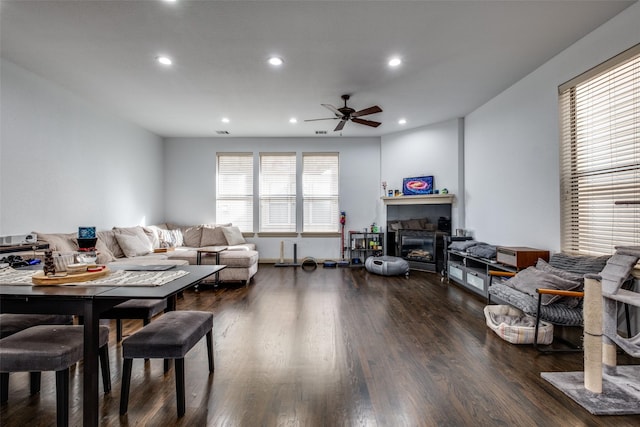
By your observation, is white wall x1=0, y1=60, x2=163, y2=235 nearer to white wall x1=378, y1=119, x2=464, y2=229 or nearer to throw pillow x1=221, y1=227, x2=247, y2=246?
throw pillow x1=221, y1=227, x2=247, y2=246

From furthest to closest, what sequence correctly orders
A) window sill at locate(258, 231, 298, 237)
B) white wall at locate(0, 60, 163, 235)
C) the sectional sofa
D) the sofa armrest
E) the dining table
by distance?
1. window sill at locate(258, 231, 298, 237)
2. the sectional sofa
3. white wall at locate(0, 60, 163, 235)
4. the sofa armrest
5. the dining table

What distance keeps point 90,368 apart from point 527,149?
5.04 metres

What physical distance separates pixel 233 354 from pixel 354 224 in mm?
4899

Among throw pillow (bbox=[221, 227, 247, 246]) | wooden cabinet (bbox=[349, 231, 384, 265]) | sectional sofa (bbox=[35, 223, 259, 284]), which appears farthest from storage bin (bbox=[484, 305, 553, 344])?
throw pillow (bbox=[221, 227, 247, 246])

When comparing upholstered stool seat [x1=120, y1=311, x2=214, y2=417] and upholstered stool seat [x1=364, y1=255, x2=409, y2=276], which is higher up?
upholstered stool seat [x1=120, y1=311, x2=214, y2=417]

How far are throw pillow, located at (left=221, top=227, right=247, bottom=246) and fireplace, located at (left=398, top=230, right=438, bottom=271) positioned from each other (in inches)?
142

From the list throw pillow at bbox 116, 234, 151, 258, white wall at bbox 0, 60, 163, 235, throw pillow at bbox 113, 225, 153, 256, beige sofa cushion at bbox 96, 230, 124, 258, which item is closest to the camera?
white wall at bbox 0, 60, 163, 235

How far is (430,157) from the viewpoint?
617 centimetres

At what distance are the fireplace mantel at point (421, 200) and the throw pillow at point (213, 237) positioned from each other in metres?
3.73

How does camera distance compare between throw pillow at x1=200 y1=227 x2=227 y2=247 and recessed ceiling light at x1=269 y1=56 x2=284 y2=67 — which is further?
throw pillow at x1=200 y1=227 x2=227 y2=247

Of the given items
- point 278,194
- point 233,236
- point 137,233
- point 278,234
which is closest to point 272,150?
point 278,194

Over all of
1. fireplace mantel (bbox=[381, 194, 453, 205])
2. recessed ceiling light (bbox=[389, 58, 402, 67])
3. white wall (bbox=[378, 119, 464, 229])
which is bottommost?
fireplace mantel (bbox=[381, 194, 453, 205])

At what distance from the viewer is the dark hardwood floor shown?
1.75 meters

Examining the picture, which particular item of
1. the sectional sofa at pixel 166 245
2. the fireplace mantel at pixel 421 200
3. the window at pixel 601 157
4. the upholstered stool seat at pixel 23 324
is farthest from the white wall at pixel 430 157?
the upholstered stool seat at pixel 23 324
